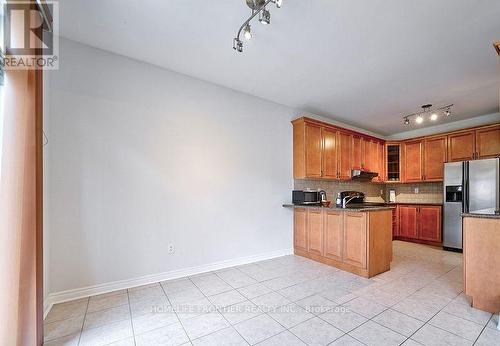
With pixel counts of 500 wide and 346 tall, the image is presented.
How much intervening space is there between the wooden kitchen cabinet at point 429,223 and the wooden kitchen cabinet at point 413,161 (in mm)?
711

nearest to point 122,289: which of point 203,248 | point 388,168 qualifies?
point 203,248

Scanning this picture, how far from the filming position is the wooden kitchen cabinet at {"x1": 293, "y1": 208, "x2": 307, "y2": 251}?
3.92 meters

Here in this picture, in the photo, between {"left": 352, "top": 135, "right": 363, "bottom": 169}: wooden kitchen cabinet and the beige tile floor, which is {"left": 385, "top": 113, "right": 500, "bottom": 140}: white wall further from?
the beige tile floor

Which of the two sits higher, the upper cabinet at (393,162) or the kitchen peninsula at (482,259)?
the upper cabinet at (393,162)

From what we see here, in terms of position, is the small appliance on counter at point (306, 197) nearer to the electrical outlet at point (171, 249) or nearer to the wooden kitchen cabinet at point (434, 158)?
the electrical outlet at point (171, 249)

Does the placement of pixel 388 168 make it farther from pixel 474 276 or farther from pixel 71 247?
pixel 71 247

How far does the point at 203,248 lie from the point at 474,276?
2985 millimetres

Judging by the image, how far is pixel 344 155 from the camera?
4.61 meters

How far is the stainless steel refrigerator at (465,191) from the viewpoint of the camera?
3.88 meters

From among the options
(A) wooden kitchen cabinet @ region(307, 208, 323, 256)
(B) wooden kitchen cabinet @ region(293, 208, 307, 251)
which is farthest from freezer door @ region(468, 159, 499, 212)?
(B) wooden kitchen cabinet @ region(293, 208, 307, 251)

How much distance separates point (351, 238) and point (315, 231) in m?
0.65

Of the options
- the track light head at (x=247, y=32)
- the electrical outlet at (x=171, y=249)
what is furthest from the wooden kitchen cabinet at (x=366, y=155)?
the electrical outlet at (x=171, y=249)

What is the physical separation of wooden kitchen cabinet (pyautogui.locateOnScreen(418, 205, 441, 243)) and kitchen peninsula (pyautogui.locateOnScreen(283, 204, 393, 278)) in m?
2.26

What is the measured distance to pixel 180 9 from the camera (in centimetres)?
195
